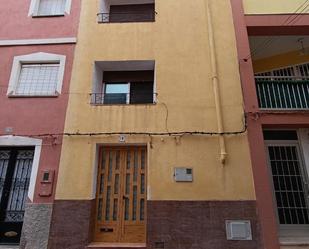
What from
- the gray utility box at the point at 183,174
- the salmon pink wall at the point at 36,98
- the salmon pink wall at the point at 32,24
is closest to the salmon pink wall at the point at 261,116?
the gray utility box at the point at 183,174

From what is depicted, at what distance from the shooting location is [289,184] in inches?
286

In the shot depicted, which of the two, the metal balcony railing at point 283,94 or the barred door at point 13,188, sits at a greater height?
the metal balcony railing at point 283,94

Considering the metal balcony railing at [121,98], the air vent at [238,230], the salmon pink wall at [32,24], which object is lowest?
the air vent at [238,230]

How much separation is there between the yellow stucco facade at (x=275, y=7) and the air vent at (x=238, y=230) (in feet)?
20.7

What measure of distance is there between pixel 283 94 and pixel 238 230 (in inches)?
159

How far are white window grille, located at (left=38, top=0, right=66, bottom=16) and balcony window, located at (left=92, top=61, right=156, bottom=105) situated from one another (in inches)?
104

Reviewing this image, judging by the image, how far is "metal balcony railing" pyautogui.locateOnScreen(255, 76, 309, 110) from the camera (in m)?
7.38

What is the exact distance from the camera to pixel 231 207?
6.35 meters

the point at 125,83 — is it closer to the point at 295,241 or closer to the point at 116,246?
the point at 116,246

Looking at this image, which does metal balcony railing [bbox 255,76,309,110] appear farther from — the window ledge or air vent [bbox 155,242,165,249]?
air vent [bbox 155,242,165,249]

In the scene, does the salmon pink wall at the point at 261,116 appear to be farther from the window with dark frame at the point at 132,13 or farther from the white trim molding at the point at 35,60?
the white trim molding at the point at 35,60

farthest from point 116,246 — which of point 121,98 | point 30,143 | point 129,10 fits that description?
point 129,10

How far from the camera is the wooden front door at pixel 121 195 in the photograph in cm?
665

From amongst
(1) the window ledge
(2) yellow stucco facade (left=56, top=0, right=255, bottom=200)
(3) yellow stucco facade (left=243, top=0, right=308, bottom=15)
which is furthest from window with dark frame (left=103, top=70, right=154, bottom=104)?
(1) the window ledge
